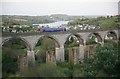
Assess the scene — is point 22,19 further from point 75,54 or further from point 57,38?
point 75,54

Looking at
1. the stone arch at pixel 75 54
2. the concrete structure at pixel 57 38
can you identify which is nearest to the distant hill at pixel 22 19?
the concrete structure at pixel 57 38

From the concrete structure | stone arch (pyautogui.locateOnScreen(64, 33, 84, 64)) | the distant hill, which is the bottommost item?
stone arch (pyautogui.locateOnScreen(64, 33, 84, 64))

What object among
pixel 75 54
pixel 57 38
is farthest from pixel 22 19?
pixel 75 54

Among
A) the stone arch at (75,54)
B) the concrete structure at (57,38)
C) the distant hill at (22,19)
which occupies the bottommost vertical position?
the stone arch at (75,54)

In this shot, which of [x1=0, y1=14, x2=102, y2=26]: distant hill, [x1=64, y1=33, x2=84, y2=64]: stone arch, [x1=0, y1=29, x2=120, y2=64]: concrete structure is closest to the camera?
[x1=0, y1=29, x2=120, y2=64]: concrete structure

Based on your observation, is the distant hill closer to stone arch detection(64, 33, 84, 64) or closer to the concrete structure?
the concrete structure

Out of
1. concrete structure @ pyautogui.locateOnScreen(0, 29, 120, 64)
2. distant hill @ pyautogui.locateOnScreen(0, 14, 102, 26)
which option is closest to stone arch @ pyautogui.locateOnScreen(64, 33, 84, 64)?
concrete structure @ pyautogui.locateOnScreen(0, 29, 120, 64)

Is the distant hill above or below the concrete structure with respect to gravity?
above

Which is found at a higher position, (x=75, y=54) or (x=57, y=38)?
(x=57, y=38)

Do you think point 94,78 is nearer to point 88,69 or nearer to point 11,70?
point 88,69

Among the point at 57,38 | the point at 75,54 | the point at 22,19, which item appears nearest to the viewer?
the point at 57,38

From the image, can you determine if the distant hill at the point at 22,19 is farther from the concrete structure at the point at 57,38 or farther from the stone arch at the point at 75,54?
the stone arch at the point at 75,54

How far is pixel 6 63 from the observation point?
9.55 m

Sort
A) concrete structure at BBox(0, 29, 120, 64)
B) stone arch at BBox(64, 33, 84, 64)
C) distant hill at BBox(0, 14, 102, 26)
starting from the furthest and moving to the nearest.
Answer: distant hill at BBox(0, 14, 102, 26) → stone arch at BBox(64, 33, 84, 64) → concrete structure at BBox(0, 29, 120, 64)
